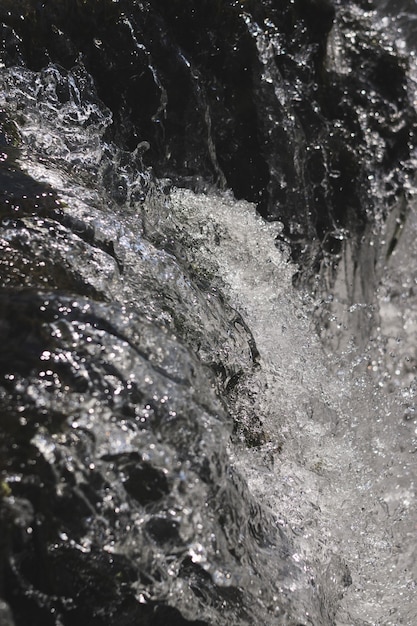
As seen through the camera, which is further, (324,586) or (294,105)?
(294,105)

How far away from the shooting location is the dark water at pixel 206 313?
153cm

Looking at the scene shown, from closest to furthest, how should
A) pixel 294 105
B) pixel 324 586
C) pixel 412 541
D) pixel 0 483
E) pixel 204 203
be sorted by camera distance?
1. pixel 0 483
2. pixel 324 586
3. pixel 412 541
4. pixel 294 105
5. pixel 204 203

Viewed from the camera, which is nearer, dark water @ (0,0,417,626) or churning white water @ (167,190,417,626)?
dark water @ (0,0,417,626)

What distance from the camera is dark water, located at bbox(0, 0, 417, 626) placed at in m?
1.53

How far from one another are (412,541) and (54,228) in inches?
62.5

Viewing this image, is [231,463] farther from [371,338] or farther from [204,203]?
[204,203]

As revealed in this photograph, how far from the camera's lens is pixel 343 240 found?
9.48 feet

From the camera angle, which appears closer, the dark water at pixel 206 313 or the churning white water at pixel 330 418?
the dark water at pixel 206 313

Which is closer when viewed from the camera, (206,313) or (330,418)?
(206,313)

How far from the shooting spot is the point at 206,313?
2.44 meters

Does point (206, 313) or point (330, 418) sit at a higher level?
point (206, 313)

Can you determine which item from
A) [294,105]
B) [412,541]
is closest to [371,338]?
[412,541]

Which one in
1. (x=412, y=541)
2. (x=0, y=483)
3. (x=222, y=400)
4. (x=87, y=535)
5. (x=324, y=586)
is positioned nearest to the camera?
(x=0, y=483)

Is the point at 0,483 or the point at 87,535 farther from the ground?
the point at 0,483
